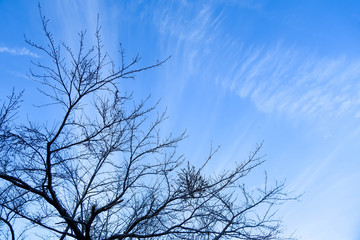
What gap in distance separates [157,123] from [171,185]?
4.55 feet

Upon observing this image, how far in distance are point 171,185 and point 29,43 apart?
337cm

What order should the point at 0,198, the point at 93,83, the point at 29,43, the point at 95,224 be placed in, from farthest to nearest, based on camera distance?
1. the point at 95,224
2. the point at 0,198
3. the point at 93,83
4. the point at 29,43

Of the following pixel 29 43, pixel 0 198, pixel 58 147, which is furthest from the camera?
pixel 0 198

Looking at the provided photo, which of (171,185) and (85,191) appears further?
(85,191)

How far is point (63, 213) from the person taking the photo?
4.40 meters

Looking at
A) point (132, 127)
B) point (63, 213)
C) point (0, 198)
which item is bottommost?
point (63, 213)

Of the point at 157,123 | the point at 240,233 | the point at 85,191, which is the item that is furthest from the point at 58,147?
the point at 240,233

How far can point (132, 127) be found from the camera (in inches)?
202

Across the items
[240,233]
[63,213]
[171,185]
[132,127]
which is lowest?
[240,233]

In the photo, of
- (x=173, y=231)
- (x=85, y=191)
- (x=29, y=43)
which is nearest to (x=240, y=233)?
(x=173, y=231)

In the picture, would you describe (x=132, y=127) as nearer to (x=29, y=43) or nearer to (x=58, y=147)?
(x=58, y=147)

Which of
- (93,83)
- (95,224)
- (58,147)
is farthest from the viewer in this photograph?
(95,224)

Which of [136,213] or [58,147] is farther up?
[58,147]

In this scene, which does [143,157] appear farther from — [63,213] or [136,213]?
[63,213]
